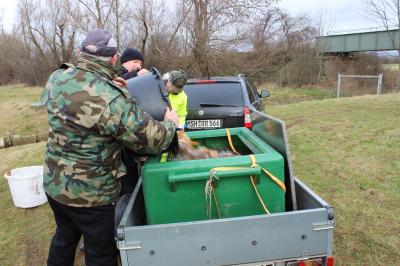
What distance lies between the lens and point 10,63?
44.3 m

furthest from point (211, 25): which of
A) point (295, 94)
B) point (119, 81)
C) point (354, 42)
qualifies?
point (119, 81)

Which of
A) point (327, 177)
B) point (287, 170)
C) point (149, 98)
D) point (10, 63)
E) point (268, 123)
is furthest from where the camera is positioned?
point (10, 63)

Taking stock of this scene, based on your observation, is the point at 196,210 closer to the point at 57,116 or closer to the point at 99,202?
the point at 99,202

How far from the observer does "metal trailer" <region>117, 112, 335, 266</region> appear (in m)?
1.95

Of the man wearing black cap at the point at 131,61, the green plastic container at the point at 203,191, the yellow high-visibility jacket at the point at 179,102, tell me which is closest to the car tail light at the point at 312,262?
the green plastic container at the point at 203,191

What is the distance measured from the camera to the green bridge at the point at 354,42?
84.8 feet

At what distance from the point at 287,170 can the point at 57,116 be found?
4.74 ft

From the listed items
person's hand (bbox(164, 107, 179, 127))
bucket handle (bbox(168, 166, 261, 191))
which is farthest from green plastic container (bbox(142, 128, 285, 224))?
person's hand (bbox(164, 107, 179, 127))

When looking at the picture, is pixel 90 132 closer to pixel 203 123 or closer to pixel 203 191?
pixel 203 191

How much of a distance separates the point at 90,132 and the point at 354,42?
2951cm

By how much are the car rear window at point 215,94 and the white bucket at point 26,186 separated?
2429 mm

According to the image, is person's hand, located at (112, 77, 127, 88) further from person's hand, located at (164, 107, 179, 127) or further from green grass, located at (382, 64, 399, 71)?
green grass, located at (382, 64, 399, 71)

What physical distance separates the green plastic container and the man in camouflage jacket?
0.19m

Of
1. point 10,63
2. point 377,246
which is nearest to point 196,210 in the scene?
point 377,246
